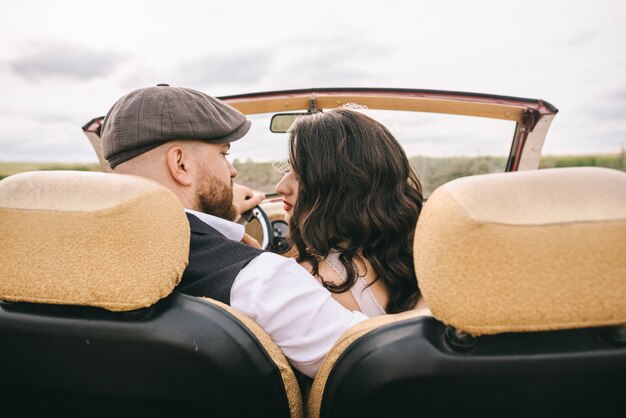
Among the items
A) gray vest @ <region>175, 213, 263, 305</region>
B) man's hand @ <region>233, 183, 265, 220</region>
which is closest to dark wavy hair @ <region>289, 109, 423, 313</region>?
gray vest @ <region>175, 213, 263, 305</region>

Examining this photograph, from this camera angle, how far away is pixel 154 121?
1.62 metres

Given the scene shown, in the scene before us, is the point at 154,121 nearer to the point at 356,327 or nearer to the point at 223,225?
the point at 223,225

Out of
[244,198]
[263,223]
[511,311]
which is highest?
[511,311]

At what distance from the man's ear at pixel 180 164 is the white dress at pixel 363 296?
2.12 ft

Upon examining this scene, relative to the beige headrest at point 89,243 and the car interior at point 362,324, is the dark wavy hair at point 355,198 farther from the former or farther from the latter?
the beige headrest at point 89,243

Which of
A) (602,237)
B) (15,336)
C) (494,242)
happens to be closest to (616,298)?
(602,237)

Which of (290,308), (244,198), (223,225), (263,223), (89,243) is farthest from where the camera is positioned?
(263,223)

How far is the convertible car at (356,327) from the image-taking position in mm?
730

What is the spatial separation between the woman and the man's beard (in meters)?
0.29

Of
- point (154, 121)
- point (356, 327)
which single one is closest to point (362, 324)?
point (356, 327)

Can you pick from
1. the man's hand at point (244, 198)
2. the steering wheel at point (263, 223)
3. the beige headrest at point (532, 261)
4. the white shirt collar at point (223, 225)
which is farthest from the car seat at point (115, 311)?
the steering wheel at point (263, 223)

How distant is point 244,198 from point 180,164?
3.39 feet

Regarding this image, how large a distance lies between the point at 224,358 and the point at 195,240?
455 millimetres

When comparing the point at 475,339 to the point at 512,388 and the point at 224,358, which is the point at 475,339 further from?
the point at 224,358
